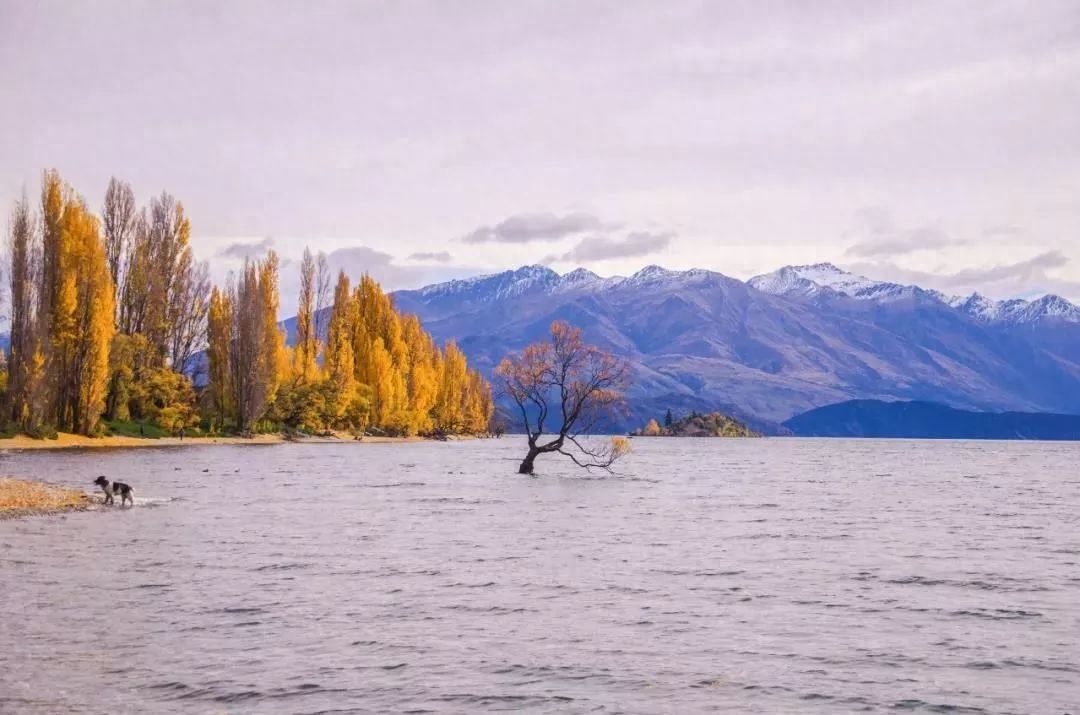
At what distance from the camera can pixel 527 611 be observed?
23766mm

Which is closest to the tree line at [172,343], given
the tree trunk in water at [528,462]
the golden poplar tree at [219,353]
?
the golden poplar tree at [219,353]

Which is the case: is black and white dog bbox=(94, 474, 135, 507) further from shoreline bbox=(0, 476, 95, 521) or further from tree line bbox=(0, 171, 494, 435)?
tree line bbox=(0, 171, 494, 435)

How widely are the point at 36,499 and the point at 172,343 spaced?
78.0 meters

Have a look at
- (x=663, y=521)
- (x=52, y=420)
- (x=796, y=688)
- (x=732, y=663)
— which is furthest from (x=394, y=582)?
(x=52, y=420)

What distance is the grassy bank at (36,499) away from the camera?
40.2 m

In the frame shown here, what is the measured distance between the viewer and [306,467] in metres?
84.6

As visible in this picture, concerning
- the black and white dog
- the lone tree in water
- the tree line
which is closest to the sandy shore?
the tree line

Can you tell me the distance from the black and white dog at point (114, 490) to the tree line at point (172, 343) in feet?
158

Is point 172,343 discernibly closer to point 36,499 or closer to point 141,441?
point 141,441

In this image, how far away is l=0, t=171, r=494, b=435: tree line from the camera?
3629 inches

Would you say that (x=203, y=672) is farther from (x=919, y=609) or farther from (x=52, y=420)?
(x=52, y=420)

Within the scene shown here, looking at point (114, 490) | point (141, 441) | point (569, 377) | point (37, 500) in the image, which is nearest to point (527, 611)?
point (37, 500)

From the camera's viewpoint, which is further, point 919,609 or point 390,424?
point 390,424

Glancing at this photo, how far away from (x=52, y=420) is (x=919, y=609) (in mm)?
88566
